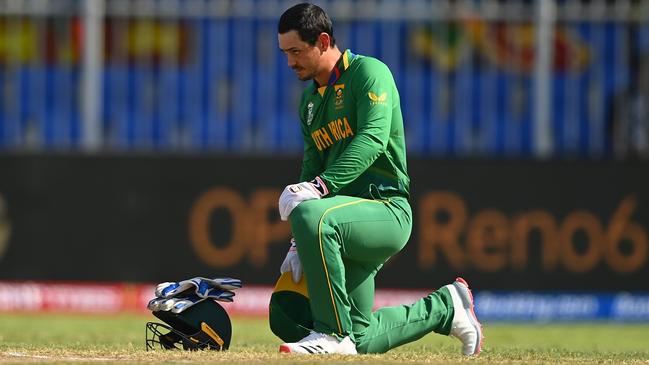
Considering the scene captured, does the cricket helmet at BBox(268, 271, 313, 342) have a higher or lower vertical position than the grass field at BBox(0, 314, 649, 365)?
higher

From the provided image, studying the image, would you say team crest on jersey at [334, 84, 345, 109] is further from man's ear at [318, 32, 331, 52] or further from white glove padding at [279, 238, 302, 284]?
white glove padding at [279, 238, 302, 284]

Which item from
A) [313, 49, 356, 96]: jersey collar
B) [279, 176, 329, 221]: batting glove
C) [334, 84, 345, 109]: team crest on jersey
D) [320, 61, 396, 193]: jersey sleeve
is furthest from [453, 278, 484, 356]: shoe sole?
[313, 49, 356, 96]: jersey collar

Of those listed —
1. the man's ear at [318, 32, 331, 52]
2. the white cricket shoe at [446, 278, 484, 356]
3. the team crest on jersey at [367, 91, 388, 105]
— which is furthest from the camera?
the white cricket shoe at [446, 278, 484, 356]

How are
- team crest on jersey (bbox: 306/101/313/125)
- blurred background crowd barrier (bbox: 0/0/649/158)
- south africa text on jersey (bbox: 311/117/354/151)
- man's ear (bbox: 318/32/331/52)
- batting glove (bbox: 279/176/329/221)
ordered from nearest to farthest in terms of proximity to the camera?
batting glove (bbox: 279/176/329/221), man's ear (bbox: 318/32/331/52), south africa text on jersey (bbox: 311/117/354/151), team crest on jersey (bbox: 306/101/313/125), blurred background crowd barrier (bbox: 0/0/649/158)

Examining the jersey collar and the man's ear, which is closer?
the man's ear

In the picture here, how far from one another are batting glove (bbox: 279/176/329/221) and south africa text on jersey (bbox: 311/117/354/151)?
455 mm

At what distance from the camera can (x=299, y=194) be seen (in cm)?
624

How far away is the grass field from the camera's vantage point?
20.5 feet

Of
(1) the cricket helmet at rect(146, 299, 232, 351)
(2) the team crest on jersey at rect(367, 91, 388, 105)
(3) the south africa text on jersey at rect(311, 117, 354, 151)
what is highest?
(2) the team crest on jersey at rect(367, 91, 388, 105)

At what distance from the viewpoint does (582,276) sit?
13.2 m

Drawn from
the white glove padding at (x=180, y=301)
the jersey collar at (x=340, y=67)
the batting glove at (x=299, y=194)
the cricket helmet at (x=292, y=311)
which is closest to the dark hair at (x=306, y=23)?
the jersey collar at (x=340, y=67)

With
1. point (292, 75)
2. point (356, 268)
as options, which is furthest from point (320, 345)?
point (292, 75)

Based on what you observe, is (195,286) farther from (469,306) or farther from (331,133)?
(469,306)

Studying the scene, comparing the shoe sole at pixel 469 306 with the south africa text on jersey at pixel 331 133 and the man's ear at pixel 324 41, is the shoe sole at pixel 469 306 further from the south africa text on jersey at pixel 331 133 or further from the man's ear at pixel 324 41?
the man's ear at pixel 324 41
